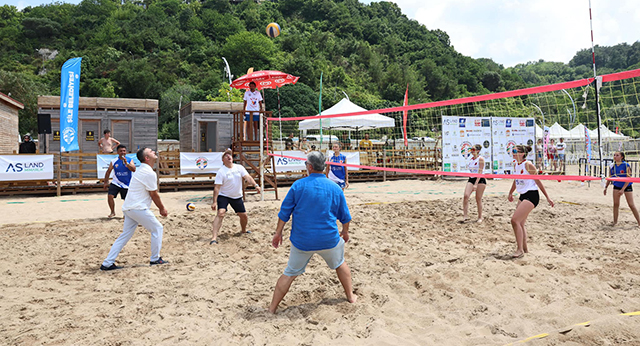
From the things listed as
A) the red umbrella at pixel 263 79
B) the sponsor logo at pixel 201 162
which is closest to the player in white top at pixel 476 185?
the red umbrella at pixel 263 79

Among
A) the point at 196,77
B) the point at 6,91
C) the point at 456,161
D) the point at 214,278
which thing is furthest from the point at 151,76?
the point at 214,278

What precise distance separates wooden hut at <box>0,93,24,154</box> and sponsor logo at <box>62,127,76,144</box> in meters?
Result: 4.35

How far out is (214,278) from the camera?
4.38 m

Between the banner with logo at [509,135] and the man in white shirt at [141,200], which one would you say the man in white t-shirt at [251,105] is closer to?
the man in white shirt at [141,200]

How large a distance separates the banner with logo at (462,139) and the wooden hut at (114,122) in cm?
1040

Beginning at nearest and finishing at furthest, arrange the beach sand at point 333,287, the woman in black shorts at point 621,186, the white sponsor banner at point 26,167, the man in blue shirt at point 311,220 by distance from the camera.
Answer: the beach sand at point 333,287 < the man in blue shirt at point 311,220 < the woman in black shorts at point 621,186 < the white sponsor banner at point 26,167

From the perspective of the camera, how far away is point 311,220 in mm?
3311

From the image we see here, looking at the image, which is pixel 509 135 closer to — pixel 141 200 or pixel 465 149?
pixel 465 149

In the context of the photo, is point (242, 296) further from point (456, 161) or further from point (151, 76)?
point (151, 76)

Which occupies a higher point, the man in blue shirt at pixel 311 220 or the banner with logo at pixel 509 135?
the banner with logo at pixel 509 135

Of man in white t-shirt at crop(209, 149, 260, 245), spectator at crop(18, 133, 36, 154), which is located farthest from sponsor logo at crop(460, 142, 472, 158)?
spectator at crop(18, 133, 36, 154)

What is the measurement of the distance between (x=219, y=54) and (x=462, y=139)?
2486 inches

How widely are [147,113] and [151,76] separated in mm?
41917

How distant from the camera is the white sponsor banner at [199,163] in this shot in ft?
39.6
